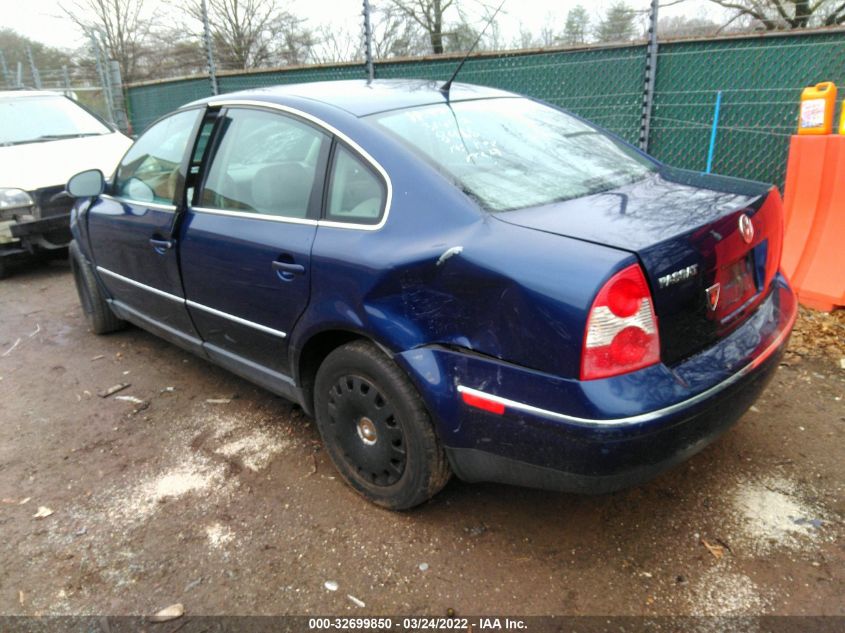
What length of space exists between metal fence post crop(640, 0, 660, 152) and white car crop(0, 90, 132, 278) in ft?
17.4

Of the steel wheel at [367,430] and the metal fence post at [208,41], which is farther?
the metal fence post at [208,41]

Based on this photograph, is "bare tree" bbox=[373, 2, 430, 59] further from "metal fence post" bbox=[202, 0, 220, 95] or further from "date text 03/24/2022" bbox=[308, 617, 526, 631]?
"date text 03/24/2022" bbox=[308, 617, 526, 631]

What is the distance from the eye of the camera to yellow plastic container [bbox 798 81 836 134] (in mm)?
4191

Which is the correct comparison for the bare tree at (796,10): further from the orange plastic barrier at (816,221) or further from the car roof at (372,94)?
the car roof at (372,94)

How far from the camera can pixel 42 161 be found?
6.48 metres

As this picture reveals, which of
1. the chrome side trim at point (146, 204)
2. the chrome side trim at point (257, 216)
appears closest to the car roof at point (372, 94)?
the chrome side trim at point (257, 216)

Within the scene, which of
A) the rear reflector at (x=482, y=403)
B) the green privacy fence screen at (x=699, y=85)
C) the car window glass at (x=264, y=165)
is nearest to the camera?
the rear reflector at (x=482, y=403)

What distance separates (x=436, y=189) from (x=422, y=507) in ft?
4.35

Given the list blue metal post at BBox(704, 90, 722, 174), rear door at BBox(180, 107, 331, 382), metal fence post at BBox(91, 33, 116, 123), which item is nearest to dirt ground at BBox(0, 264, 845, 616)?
rear door at BBox(180, 107, 331, 382)

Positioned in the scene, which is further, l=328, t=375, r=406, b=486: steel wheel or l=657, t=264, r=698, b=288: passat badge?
l=328, t=375, r=406, b=486: steel wheel

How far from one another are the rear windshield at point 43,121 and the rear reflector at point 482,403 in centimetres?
681

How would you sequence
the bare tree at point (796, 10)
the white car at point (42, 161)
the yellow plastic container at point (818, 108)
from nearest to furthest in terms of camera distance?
1. the yellow plastic container at point (818, 108)
2. the white car at point (42, 161)
3. the bare tree at point (796, 10)

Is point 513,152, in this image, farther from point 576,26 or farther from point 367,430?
point 576,26

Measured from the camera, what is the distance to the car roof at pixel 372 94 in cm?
279
